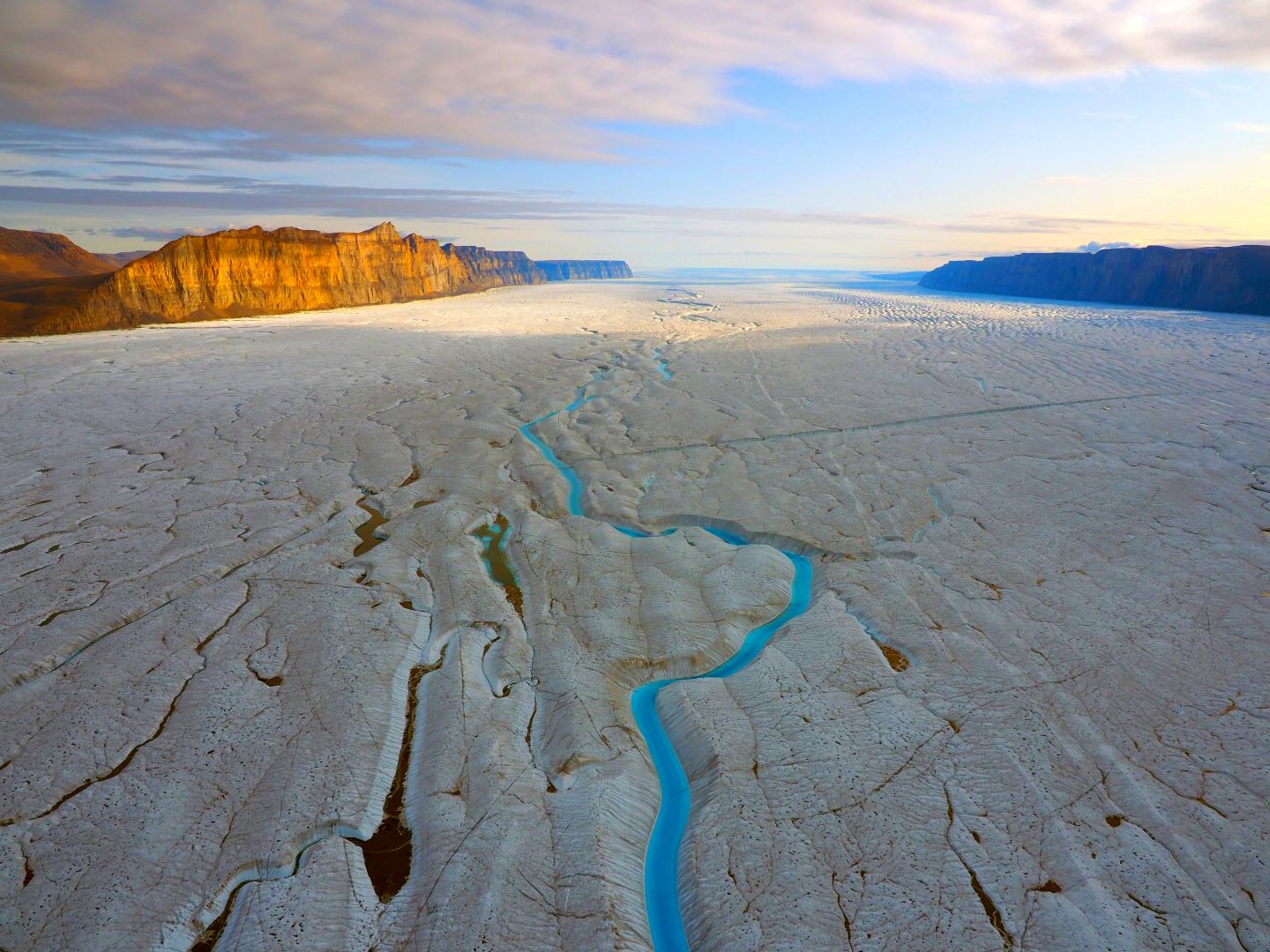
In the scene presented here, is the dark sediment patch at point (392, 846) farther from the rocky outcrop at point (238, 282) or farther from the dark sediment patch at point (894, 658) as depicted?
the rocky outcrop at point (238, 282)

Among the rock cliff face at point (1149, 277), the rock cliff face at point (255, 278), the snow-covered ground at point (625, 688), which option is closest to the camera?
the snow-covered ground at point (625, 688)

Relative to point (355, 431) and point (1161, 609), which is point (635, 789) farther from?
point (355, 431)

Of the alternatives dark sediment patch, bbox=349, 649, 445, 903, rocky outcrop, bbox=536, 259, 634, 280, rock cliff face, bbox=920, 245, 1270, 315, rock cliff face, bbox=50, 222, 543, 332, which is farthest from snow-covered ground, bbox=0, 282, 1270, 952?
rocky outcrop, bbox=536, 259, 634, 280

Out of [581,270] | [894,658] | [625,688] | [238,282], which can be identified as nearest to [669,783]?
[625,688]

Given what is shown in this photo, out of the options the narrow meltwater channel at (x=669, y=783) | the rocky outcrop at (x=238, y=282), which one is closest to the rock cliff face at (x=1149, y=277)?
the narrow meltwater channel at (x=669, y=783)

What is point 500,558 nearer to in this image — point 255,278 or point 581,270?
point 255,278

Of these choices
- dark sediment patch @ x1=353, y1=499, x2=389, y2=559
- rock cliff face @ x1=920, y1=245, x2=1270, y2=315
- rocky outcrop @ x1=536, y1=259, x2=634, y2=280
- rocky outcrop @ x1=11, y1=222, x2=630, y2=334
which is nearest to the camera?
dark sediment patch @ x1=353, y1=499, x2=389, y2=559

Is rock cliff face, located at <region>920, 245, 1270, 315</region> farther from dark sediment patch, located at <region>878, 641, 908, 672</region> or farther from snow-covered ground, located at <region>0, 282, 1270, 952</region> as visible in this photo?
dark sediment patch, located at <region>878, 641, 908, 672</region>
